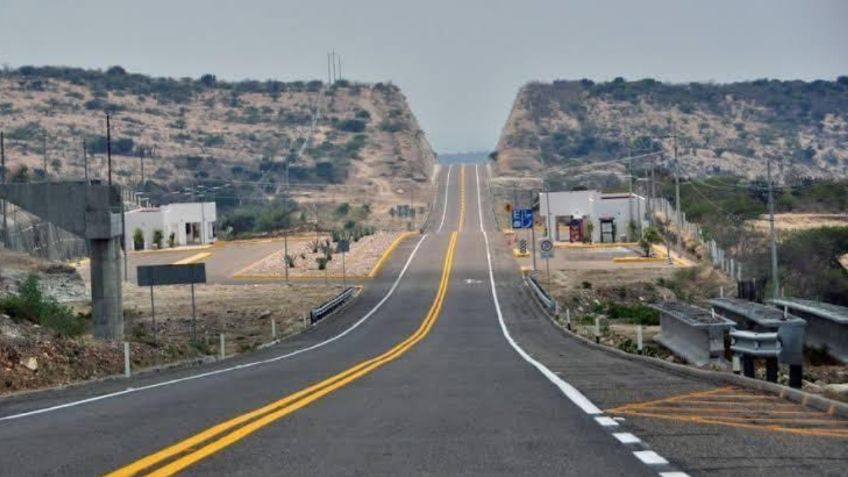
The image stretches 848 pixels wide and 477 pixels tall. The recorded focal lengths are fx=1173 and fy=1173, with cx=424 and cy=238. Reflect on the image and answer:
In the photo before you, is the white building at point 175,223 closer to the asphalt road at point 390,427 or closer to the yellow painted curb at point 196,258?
the yellow painted curb at point 196,258

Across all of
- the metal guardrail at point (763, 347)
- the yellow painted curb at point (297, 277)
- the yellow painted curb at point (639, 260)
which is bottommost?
the yellow painted curb at point (297, 277)

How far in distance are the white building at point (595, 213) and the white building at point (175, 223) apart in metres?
33.4

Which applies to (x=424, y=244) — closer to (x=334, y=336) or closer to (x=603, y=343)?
(x=334, y=336)

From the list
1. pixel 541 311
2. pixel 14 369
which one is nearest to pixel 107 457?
pixel 14 369

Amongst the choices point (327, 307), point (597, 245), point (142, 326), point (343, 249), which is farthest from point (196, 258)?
point (142, 326)

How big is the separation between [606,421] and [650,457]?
240 cm

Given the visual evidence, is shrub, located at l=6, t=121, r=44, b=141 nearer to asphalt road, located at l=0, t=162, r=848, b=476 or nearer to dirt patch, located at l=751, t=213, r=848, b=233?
dirt patch, located at l=751, t=213, r=848, b=233

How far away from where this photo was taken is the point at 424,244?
9781 centimetres

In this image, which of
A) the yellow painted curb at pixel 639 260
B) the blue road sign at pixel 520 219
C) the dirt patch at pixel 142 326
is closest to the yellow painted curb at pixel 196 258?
the dirt patch at pixel 142 326

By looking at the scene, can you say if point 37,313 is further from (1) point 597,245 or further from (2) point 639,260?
(1) point 597,245

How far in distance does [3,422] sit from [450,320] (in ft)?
128

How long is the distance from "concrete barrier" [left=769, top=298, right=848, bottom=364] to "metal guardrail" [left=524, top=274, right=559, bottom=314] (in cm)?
2524

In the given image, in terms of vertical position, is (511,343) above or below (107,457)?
below

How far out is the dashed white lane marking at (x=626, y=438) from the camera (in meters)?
10.2
